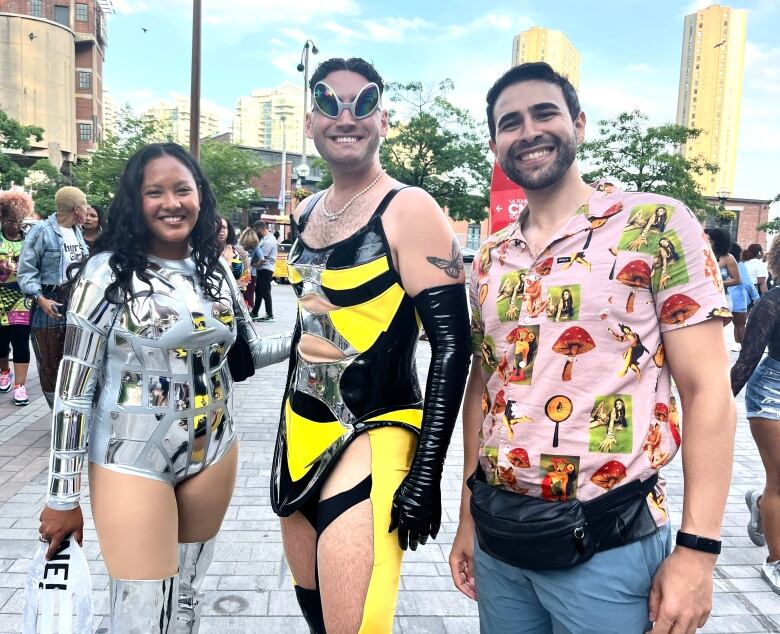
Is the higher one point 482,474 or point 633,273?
point 633,273

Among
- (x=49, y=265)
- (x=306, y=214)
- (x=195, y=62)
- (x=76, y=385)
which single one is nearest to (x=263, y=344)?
(x=306, y=214)

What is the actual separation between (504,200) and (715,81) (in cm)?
6817

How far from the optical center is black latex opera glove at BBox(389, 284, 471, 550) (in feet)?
5.91

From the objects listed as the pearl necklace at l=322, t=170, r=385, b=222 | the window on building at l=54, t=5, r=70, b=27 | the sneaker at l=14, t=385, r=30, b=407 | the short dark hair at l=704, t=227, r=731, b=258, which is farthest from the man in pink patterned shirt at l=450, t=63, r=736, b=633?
the window on building at l=54, t=5, r=70, b=27

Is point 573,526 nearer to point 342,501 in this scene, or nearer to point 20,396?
point 342,501

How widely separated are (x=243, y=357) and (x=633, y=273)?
1579 mm

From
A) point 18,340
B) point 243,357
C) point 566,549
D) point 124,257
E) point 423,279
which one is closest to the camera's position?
point 566,549

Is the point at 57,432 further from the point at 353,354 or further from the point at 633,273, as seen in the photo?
the point at 633,273

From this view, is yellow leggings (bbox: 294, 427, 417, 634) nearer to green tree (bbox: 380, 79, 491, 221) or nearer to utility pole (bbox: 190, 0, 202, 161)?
utility pole (bbox: 190, 0, 202, 161)

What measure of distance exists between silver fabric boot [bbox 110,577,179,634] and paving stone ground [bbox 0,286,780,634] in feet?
2.08

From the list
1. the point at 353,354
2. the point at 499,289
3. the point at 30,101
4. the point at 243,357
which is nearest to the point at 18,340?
the point at 243,357

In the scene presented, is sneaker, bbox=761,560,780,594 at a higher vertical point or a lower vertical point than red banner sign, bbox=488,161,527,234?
lower

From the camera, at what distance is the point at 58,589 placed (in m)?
1.94

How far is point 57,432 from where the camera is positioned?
6.40 ft
